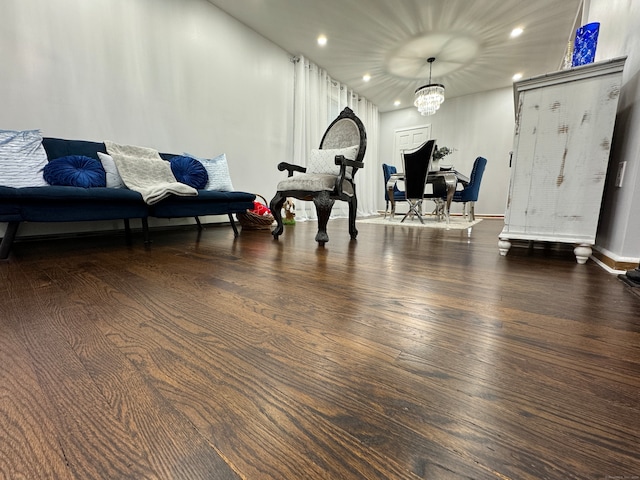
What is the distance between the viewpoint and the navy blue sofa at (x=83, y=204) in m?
1.54

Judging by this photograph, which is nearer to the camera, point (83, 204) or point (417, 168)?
point (83, 204)

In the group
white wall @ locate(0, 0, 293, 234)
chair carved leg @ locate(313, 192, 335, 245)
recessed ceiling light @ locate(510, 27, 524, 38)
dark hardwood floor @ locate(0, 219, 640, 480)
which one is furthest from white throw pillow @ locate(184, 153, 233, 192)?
recessed ceiling light @ locate(510, 27, 524, 38)

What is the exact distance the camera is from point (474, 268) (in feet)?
4.55

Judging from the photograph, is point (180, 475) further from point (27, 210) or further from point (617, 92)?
point (617, 92)

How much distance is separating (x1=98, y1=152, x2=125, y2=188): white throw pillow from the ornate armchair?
1294 millimetres

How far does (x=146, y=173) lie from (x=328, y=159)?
1600 millimetres

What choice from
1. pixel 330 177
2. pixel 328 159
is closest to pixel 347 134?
pixel 328 159

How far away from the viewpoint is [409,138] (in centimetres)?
676

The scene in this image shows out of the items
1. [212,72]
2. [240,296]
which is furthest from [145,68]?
[240,296]

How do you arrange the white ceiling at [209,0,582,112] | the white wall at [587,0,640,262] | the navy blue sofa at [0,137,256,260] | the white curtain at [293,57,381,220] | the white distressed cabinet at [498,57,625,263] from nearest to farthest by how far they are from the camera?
the white wall at [587,0,640,262]
the white distressed cabinet at [498,57,625,263]
the navy blue sofa at [0,137,256,260]
the white ceiling at [209,0,582,112]
the white curtain at [293,57,381,220]

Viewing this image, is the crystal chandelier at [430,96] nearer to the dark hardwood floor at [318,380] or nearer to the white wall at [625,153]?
the white wall at [625,153]

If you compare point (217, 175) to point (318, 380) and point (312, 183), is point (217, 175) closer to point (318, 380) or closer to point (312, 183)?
point (312, 183)

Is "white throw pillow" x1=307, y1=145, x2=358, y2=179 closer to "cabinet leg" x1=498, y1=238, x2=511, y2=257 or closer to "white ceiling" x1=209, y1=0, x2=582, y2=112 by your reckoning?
"cabinet leg" x1=498, y1=238, x2=511, y2=257

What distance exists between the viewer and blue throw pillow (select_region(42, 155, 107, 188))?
6.28 feet
